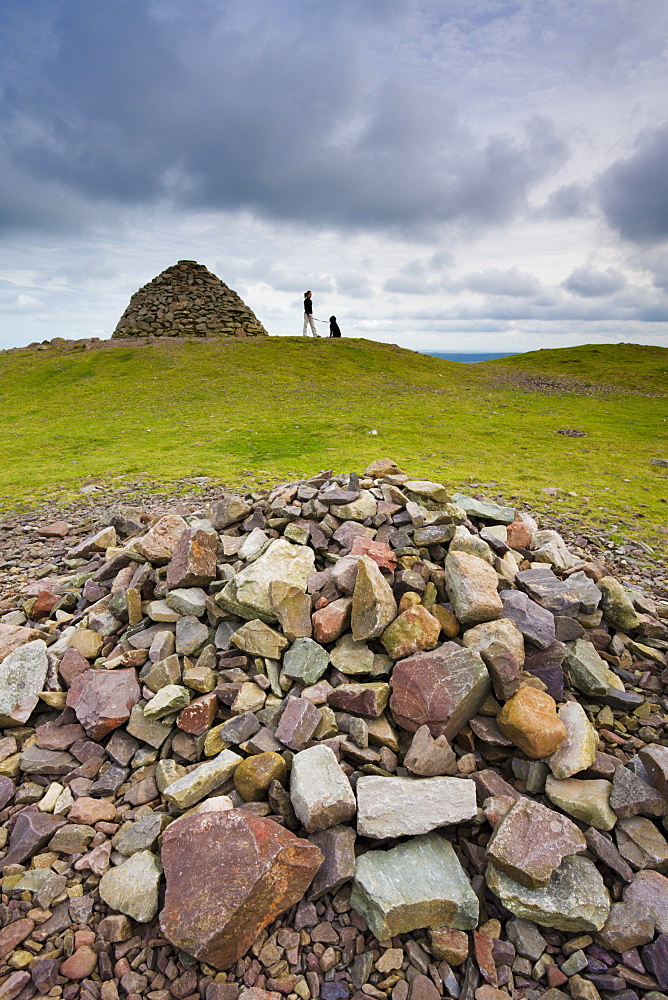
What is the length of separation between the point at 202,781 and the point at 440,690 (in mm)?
2295

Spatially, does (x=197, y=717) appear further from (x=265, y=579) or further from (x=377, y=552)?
(x=377, y=552)

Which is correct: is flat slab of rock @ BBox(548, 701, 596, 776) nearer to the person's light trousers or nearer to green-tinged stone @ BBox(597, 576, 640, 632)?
green-tinged stone @ BBox(597, 576, 640, 632)

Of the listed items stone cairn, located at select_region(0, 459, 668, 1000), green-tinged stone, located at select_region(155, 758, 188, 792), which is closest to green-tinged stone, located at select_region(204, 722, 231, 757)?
stone cairn, located at select_region(0, 459, 668, 1000)

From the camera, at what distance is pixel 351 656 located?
5.47 meters

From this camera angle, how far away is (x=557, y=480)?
14461 mm

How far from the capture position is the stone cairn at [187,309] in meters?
46.7

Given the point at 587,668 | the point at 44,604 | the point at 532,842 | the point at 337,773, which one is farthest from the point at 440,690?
the point at 44,604

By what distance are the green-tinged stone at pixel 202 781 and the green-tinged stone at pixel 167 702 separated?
2.27 feet

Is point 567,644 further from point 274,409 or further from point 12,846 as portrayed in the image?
point 274,409

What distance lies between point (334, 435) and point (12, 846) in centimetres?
1674

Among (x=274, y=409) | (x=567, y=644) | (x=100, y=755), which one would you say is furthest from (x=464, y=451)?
(x=100, y=755)

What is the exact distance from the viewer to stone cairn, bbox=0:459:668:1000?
11.7 feet

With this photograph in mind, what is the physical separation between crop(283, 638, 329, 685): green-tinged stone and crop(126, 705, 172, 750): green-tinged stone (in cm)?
132

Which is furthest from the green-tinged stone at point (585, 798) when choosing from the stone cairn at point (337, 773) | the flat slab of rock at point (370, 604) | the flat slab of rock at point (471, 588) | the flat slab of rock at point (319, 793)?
the flat slab of rock at point (370, 604)
